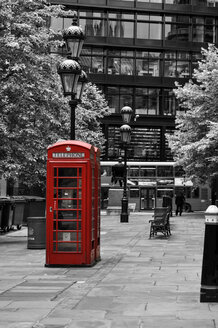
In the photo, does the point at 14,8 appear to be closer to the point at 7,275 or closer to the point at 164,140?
the point at 7,275

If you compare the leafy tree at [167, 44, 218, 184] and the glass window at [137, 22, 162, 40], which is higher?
the glass window at [137, 22, 162, 40]

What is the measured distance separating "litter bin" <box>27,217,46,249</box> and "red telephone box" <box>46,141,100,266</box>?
426 centimetres

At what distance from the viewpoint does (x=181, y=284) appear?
1044 cm

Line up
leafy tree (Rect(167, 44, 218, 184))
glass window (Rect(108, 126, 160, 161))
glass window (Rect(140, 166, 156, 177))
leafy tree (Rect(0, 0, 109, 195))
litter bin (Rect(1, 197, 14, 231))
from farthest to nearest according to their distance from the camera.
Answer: glass window (Rect(108, 126, 160, 161)) < glass window (Rect(140, 166, 156, 177)) < leafy tree (Rect(167, 44, 218, 184)) < litter bin (Rect(1, 197, 14, 231)) < leafy tree (Rect(0, 0, 109, 195))

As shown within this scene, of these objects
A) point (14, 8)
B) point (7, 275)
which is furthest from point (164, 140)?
point (7, 275)

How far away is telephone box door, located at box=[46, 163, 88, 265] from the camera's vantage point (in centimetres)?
1289

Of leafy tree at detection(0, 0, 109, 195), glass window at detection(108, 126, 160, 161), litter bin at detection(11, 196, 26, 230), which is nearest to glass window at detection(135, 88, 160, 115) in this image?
glass window at detection(108, 126, 160, 161)

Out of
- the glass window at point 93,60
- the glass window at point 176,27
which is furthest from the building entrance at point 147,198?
the glass window at point 176,27

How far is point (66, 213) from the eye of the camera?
13.0 meters

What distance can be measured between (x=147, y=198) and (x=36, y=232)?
32979mm

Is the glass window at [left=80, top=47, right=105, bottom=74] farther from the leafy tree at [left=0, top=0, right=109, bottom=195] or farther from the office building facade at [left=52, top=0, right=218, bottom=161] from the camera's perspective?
the leafy tree at [left=0, top=0, right=109, bottom=195]

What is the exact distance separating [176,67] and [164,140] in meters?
7.64

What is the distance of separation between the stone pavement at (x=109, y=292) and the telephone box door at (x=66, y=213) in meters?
0.42

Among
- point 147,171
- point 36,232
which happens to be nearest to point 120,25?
point 147,171
